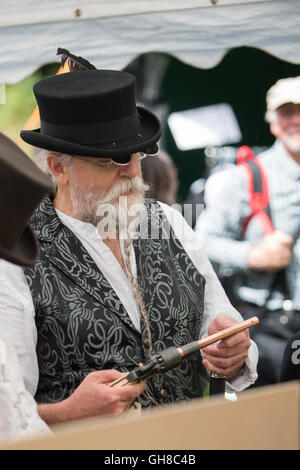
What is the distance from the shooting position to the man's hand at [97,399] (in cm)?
179

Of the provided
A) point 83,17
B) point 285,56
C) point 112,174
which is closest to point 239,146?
point 285,56

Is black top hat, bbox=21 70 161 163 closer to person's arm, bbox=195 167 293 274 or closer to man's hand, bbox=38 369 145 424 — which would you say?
man's hand, bbox=38 369 145 424

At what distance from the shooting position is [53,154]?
2.21 meters

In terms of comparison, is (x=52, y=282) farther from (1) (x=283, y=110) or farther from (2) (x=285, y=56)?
(1) (x=283, y=110)

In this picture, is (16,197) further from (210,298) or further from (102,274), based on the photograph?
(210,298)

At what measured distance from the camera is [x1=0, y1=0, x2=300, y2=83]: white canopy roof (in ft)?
9.07

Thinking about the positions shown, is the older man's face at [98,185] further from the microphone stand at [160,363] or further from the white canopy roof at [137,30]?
the white canopy roof at [137,30]

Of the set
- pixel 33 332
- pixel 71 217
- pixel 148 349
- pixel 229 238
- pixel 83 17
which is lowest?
pixel 229 238

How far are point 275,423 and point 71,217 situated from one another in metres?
1.40

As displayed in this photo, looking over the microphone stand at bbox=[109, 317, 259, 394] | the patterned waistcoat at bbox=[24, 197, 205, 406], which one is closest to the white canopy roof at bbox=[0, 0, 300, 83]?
the patterned waistcoat at bbox=[24, 197, 205, 406]

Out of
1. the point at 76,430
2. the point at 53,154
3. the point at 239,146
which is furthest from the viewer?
the point at 239,146

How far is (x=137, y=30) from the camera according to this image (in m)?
2.86

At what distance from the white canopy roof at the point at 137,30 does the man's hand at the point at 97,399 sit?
1539 mm

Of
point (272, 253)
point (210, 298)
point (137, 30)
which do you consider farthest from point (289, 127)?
point (210, 298)
